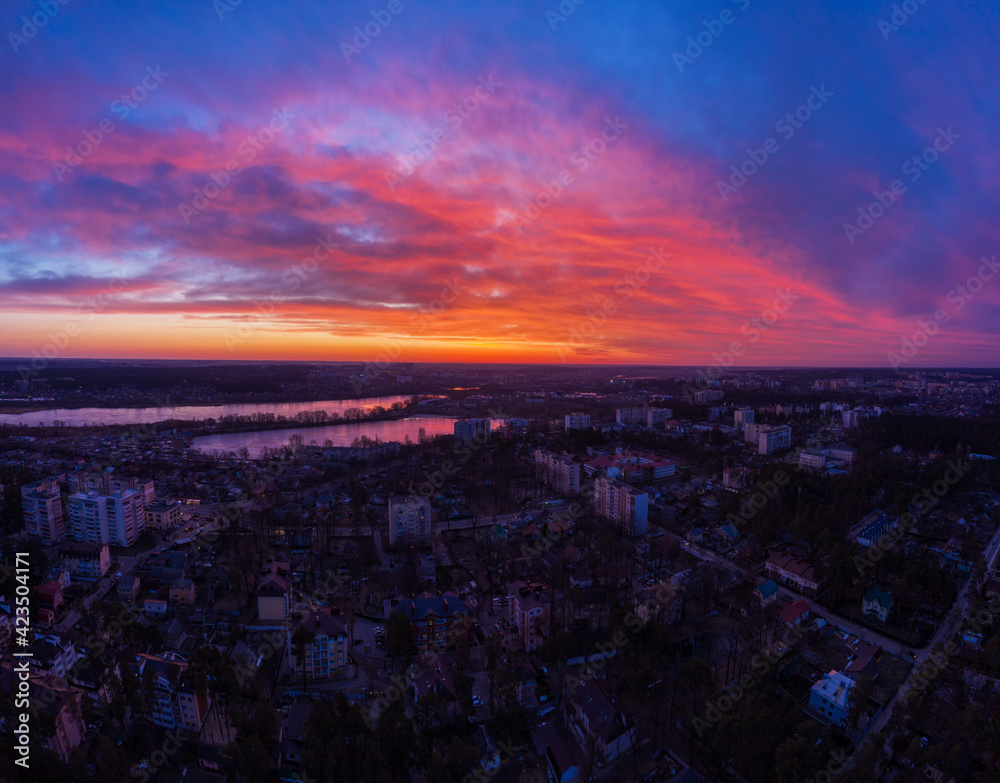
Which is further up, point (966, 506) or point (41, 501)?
point (41, 501)

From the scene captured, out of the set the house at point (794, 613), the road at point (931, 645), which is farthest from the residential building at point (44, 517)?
the road at point (931, 645)

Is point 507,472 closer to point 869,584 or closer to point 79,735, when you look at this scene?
point 869,584

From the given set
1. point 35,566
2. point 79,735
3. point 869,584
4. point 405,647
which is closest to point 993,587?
point 869,584

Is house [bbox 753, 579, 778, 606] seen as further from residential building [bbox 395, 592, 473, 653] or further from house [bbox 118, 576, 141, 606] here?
house [bbox 118, 576, 141, 606]

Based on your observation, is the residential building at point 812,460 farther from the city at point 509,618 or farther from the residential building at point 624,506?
the residential building at point 624,506

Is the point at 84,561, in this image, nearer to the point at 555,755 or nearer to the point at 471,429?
the point at 555,755

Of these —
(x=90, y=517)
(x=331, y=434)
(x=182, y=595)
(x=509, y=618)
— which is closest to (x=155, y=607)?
(x=182, y=595)
